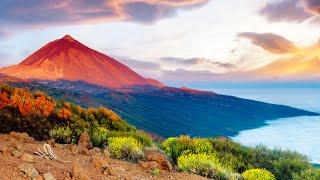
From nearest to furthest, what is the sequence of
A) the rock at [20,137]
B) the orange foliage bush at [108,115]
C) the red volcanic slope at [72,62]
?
the rock at [20,137], the orange foliage bush at [108,115], the red volcanic slope at [72,62]

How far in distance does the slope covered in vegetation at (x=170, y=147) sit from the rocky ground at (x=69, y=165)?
0.81 m

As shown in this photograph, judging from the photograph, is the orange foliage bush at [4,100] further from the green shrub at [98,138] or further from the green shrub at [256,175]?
the green shrub at [256,175]

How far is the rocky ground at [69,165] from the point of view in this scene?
8625 millimetres

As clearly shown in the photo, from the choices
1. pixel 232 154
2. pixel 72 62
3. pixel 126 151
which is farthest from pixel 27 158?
pixel 72 62

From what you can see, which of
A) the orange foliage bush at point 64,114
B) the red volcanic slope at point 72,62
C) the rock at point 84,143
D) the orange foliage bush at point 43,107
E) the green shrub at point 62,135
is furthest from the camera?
the red volcanic slope at point 72,62

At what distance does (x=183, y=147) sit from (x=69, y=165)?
6.56m

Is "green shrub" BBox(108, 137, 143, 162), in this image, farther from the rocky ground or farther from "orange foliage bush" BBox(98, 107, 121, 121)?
"orange foliage bush" BBox(98, 107, 121, 121)

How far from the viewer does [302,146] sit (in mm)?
141250

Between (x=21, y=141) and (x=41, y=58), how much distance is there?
18137 centimetres

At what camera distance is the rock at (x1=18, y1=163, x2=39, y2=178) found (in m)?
8.51

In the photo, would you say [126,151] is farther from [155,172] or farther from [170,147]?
[170,147]

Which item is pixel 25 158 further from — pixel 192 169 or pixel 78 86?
pixel 78 86

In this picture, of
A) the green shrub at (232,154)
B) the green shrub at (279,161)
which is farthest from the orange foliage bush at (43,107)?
the green shrub at (279,161)

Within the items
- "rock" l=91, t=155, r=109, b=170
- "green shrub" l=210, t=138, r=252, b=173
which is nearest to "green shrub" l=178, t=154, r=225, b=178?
"green shrub" l=210, t=138, r=252, b=173
